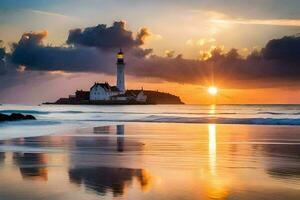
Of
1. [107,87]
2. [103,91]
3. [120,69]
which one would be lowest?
[103,91]

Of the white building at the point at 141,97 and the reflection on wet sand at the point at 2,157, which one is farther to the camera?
A: the white building at the point at 141,97

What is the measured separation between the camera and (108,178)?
8.43 meters

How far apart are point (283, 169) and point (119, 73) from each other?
117910 mm

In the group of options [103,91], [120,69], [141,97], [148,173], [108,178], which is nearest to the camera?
[108,178]

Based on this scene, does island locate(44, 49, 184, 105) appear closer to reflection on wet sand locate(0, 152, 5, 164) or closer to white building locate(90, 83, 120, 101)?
white building locate(90, 83, 120, 101)

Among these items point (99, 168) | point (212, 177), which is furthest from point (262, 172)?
point (99, 168)

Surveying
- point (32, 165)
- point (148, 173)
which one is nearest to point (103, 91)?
point (32, 165)

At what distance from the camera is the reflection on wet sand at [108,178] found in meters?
7.44

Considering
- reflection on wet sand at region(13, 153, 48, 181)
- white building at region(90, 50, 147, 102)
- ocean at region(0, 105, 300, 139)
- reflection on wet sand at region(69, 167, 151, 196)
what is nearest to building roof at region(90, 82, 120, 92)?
white building at region(90, 50, 147, 102)

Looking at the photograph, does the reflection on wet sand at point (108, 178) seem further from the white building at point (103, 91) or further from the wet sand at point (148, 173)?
the white building at point (103, 91)

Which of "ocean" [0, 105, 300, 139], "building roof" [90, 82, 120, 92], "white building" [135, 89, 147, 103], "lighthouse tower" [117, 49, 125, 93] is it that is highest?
"lighthouse tower" [117, 49, 125, 93]

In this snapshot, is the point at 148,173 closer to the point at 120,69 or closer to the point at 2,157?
the point at 2,157

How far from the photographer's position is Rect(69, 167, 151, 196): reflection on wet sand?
7438 mm

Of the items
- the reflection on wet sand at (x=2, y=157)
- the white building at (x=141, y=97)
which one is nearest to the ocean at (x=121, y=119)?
the reflection on wet sand at (x=2, y=157)
